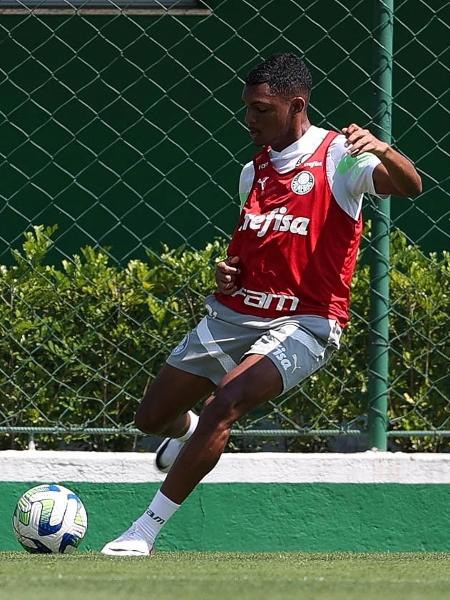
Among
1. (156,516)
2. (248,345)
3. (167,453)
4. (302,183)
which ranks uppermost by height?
(302,183)

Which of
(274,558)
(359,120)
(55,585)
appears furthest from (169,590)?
(359,120)

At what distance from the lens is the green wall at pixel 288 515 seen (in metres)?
6.28

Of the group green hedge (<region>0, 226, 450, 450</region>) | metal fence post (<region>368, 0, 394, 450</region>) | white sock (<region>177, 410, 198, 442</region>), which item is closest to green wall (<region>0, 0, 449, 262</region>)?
green hedge (<region>0, 226, 450, 450</region>)

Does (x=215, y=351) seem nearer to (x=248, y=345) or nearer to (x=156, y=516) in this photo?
(x=248, y=345)

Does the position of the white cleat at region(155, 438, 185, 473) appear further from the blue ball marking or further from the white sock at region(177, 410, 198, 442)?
the blue ball marking

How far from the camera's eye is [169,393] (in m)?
5.89

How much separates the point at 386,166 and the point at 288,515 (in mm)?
1677

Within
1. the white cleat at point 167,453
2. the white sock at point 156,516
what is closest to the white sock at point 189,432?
the white cleat at point 167,453

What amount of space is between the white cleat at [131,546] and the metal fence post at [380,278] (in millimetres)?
1248

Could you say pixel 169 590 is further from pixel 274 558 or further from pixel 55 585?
pixel 274 558

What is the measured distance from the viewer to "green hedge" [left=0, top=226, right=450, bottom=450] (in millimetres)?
→ 6449

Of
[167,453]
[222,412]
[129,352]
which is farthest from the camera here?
[129,352]

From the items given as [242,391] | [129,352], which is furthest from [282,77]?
[129,352]

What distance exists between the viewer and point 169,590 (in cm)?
411
